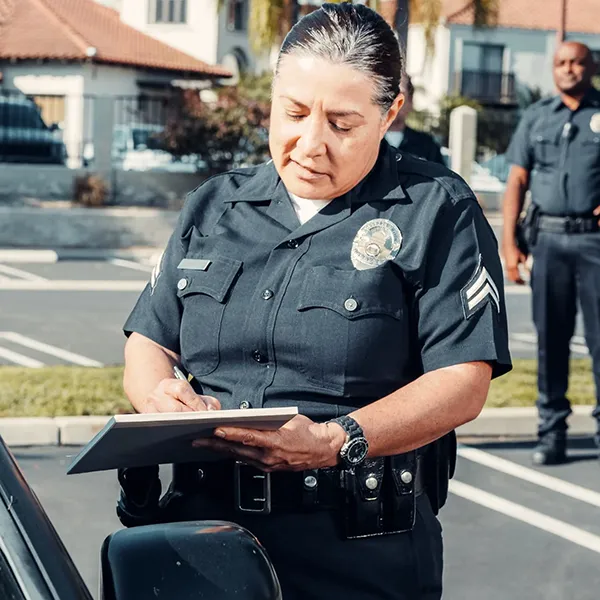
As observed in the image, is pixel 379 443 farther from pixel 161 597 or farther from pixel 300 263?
pixel 161 597

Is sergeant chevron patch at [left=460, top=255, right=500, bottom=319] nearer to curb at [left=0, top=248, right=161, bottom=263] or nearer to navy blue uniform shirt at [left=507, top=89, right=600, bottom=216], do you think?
navy blue uniform shirt at [left=507, top=89, right=600, bottom=216]

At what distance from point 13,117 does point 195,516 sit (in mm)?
17738

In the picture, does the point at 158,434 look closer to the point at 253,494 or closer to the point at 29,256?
the point at 253,494

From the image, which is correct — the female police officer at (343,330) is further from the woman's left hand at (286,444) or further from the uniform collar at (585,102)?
the uniform collar at (585,102)

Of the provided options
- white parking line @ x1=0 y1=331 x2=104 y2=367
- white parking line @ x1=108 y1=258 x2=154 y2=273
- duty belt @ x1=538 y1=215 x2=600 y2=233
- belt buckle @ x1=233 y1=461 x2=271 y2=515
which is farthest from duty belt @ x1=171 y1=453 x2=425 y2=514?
white parking line @ x1=108 y1=258 x2=154 y2=273

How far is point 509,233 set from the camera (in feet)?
20.6

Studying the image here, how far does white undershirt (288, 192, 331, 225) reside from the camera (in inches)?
96.8

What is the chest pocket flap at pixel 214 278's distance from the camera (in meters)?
2.41

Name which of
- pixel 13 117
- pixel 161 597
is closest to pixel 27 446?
pixel 161 597

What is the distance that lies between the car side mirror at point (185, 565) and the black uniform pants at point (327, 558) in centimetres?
46

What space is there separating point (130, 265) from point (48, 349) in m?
6.65

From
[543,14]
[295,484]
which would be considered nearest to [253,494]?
[295,484]

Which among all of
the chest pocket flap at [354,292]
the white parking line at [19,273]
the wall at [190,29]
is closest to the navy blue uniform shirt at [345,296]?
the chest pocket flap at [354,292]

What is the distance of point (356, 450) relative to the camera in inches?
89.2
